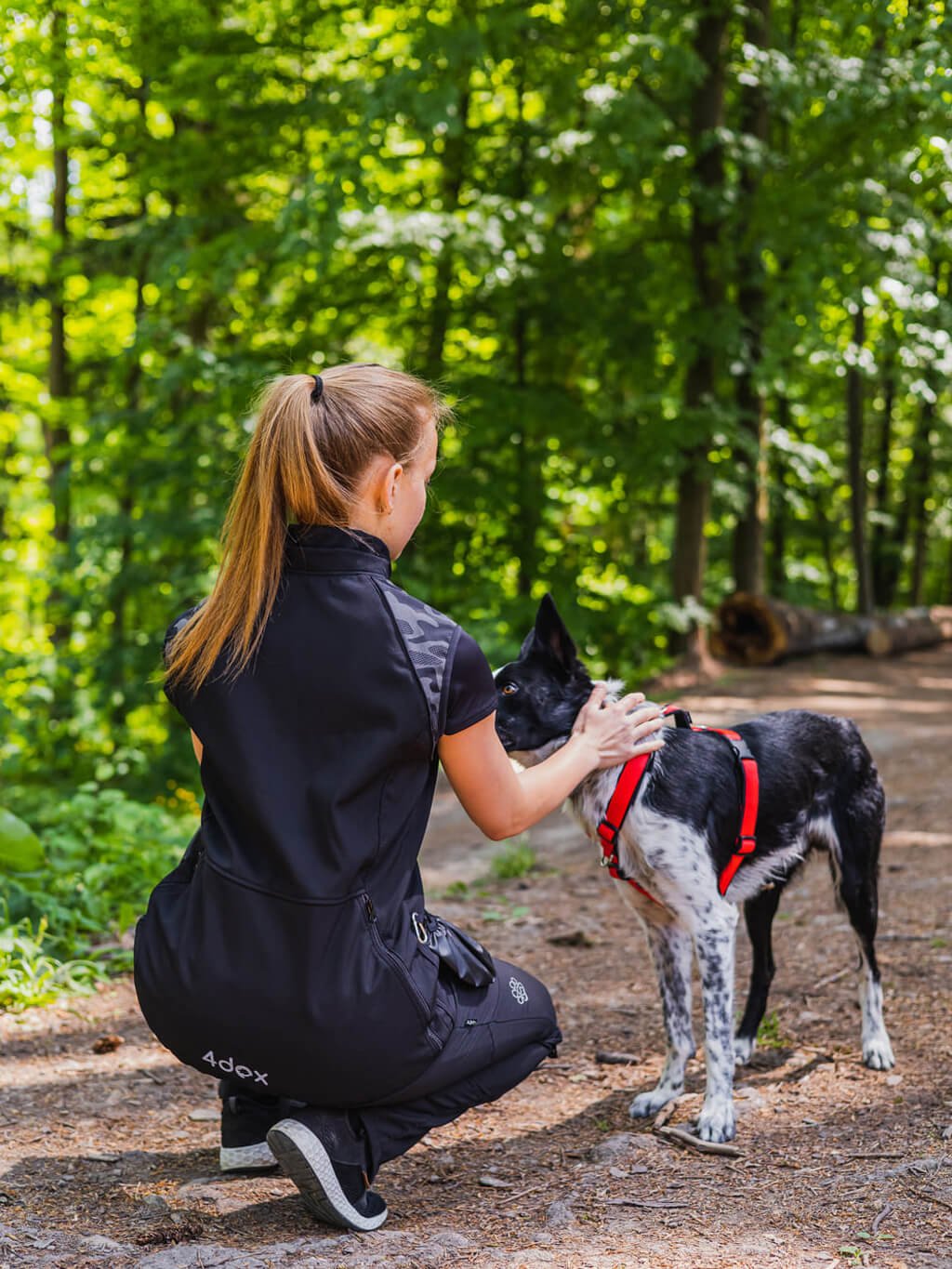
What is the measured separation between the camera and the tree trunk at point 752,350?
1181cm

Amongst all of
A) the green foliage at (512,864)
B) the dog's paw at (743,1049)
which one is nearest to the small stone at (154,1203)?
the dog's paw at (743,1049)

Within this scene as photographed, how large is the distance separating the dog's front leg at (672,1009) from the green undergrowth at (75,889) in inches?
91.8

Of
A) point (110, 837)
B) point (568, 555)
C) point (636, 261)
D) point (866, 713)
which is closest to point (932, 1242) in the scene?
point (110, 837)

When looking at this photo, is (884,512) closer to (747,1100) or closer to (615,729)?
(747,1100)

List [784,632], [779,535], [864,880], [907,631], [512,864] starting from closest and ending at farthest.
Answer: [864,880] → [512,864] → [784,632] → [907,631] → [779,535]

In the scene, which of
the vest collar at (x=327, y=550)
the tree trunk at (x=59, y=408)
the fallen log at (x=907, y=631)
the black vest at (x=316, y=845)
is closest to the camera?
the black vest at (x=316, y=845)

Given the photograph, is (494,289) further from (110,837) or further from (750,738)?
(750,738)

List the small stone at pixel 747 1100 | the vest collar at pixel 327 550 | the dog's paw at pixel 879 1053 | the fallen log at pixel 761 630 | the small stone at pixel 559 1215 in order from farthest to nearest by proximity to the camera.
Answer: the fallen log at pixel 761 630 < the dog's paw at pixel 879 1053 < the small stone at pixel 747 1100 < the small stone at pixel 559 1215 < the vest collar at pixel 327 550

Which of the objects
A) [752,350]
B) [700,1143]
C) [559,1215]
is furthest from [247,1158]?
[752,350]

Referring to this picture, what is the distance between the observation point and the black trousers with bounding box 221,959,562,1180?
2.71 metres

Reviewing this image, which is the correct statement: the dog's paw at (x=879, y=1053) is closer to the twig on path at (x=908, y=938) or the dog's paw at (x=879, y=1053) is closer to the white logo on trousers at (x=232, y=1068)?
the twig on path at (x=908, y=938)

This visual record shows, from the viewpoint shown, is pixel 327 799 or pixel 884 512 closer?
pixel 327 799

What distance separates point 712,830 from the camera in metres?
3.51

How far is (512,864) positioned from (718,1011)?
10.5 feet
